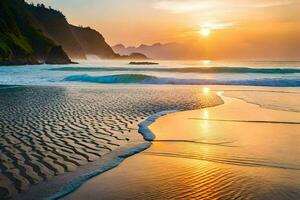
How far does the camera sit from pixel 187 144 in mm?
9758

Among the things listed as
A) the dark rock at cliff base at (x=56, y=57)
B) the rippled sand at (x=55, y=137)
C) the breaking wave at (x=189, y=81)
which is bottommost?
the rippled sand at (x=55, y=137)

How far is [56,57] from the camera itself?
131 meters

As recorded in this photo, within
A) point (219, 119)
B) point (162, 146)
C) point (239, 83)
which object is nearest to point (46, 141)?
point (162, 146)

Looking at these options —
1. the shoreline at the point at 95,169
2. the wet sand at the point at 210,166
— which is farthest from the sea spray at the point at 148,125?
the wet sand at the point at 210,166

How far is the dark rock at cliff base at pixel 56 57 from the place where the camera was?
419 ft

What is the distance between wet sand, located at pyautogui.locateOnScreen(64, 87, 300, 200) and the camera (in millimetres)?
6137

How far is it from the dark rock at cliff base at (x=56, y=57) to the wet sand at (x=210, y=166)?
395 feet

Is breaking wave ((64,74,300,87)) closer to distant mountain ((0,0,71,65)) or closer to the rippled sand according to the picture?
the rippled sand

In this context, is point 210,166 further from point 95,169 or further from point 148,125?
point 148,125

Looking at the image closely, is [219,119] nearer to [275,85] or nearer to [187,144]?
[187,144]

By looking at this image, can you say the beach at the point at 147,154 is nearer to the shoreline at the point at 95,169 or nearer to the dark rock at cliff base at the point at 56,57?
the shoreline at the point at 95,169

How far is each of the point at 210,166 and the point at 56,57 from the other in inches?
5084

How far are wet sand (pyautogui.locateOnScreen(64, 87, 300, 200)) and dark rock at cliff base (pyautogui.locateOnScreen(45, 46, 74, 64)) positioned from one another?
120277 mm

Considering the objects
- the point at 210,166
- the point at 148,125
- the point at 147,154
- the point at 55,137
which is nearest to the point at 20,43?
the point at 148,125
